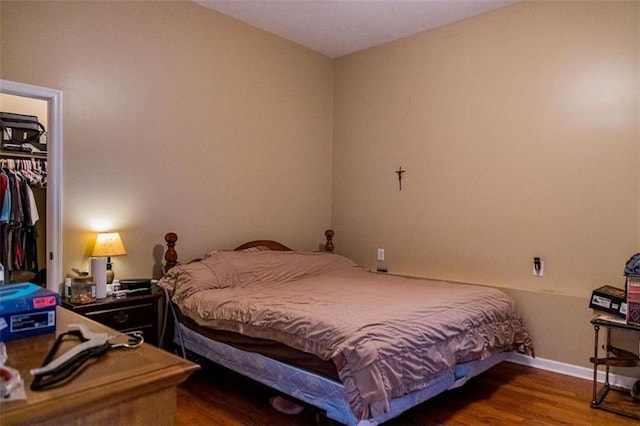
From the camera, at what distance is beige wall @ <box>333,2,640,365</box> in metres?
3.14

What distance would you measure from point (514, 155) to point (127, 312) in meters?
3.27

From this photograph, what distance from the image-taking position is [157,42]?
347cm

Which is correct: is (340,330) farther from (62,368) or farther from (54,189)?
(54,189)

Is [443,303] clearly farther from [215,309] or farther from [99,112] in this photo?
[99,112]

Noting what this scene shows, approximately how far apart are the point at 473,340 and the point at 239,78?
304cm

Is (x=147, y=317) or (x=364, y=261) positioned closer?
(x=147, y=317)

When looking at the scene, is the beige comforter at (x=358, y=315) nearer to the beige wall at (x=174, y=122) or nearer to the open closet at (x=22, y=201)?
the beige wall at (x=174, y=122)

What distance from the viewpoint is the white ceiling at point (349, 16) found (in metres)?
3.64

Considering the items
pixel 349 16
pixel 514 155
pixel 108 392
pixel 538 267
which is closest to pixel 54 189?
pixel 108 392

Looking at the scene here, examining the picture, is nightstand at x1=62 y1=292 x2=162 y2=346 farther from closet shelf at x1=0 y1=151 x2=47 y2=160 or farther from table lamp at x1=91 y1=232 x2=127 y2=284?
closet shelf at x1=0 y1=151 x2=47 y2=160

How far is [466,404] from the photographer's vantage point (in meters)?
2.76

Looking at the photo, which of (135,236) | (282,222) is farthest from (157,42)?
(282,222)

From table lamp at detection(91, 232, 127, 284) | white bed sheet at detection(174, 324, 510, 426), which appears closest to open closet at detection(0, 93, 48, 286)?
table lamp at detection(91, 232, 127, 284)

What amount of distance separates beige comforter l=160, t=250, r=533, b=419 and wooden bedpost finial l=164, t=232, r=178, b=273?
0.13 metres
